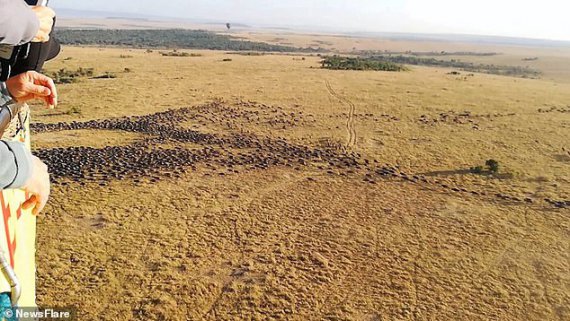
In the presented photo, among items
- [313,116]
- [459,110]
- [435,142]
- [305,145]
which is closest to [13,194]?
[305,145]

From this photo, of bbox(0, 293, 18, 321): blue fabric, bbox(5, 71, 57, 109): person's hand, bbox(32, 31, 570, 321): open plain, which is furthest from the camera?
bbox(32, 31, 570, 321): open plain

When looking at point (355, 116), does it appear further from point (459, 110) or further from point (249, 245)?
point (249, 245)

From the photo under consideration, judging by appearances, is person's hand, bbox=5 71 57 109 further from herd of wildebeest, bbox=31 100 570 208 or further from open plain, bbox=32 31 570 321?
herd of wildebeest, bbox=31 100 570 208

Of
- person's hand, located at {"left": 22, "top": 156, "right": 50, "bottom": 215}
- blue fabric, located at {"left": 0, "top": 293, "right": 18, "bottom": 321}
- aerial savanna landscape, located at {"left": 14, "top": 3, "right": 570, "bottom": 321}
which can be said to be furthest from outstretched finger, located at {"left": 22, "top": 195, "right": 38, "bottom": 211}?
aerial savanna landscape, located at {"left": 14, "top": 3, "right": 570, "bottom": 321}

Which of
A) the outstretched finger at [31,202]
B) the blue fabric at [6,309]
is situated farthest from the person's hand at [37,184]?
the blue fabric at [6,309]

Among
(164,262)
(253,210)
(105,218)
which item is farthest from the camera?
(253,210)

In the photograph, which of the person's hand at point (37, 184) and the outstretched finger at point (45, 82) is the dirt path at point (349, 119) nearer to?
the outstretched finger at point (45, 82)
